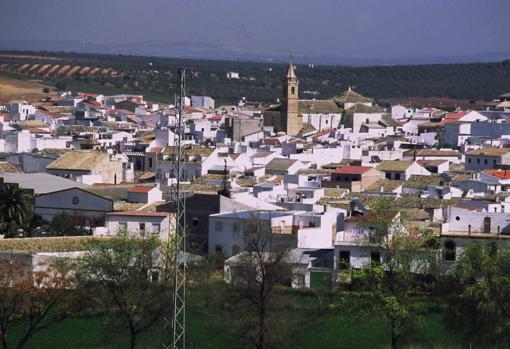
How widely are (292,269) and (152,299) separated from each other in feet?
14.4

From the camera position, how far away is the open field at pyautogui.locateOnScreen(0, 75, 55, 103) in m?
101

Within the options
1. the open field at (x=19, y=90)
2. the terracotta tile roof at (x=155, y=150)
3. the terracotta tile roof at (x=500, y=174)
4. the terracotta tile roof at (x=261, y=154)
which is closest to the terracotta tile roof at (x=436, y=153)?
the terracotta tile roof at (x=261, y=154)

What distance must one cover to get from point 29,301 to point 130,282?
1.71 m

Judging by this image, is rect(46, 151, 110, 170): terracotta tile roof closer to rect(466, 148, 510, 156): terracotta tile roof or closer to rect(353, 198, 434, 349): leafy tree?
rect(466, 148, 510, 156): terracotta tile roof

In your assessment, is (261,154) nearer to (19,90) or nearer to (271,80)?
(19,90)

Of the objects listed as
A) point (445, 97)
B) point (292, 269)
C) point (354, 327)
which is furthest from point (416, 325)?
point (445, 97)

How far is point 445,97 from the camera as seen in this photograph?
5463 inches

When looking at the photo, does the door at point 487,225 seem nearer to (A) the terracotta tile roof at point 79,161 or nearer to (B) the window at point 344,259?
(B) the window at point 344,259

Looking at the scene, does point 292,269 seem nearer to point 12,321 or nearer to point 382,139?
point 12,321

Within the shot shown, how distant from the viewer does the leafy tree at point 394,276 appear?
23.8 metres

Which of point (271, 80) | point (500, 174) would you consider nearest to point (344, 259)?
point (500, 174)

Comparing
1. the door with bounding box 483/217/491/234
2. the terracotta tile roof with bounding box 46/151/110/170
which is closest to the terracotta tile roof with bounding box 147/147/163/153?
the terracotta tile roof with bounding box 46/151/110/170

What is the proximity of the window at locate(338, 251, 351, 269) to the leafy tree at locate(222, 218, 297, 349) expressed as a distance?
12.1 ft

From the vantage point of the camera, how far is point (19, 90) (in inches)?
4220
